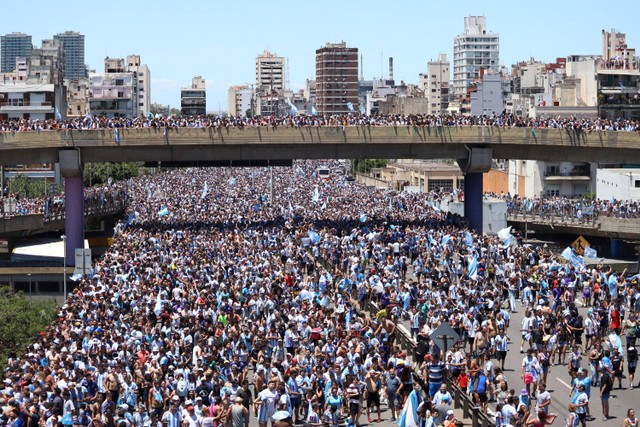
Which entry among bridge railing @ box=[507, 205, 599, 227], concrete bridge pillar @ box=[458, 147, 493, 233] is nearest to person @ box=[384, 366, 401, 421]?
concrete bridge pillar @ box=[458, 147, 493, 233]

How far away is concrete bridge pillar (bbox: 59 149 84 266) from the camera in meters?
54.4

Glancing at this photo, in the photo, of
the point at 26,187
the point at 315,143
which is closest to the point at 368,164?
the point at 26,187

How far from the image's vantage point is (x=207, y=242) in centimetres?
4488

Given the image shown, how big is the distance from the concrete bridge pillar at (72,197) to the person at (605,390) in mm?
35298

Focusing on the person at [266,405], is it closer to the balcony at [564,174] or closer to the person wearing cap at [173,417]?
the person wearing cap at [173,417]

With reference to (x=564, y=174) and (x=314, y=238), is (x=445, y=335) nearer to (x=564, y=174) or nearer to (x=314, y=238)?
(x=314, y=238)

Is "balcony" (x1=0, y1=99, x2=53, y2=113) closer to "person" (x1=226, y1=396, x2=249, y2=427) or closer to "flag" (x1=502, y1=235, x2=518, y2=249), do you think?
"flag" (x1=502, y1=235, x2=518, y2=249)

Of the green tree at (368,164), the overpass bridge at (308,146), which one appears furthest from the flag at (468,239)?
the green tree at (368,164)

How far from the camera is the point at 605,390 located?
2288cm

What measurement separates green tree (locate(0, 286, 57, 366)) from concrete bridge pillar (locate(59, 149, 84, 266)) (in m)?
9.31

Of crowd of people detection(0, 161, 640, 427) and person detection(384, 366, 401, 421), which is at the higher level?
crowd of people detection(0, 161, 640, 427)

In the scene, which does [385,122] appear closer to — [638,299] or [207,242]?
[207,242]

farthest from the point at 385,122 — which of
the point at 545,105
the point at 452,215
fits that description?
the point at 545,105

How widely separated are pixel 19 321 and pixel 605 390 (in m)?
25.1
